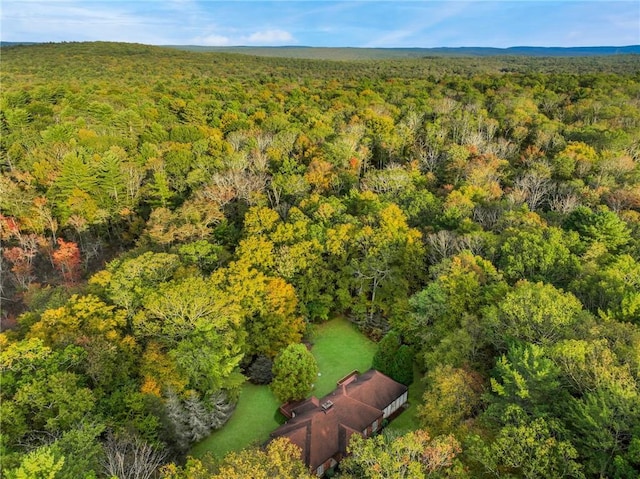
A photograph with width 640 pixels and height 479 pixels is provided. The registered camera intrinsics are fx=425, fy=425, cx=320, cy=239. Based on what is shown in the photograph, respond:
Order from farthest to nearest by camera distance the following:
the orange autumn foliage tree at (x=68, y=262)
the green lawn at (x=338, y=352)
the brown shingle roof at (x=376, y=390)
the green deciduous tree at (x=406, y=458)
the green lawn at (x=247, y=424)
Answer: the orange autumn foliage tree at (x=68, y=262), the green lawn at (x=338, y=352), the brown shingle roof at (x=376, y=390), the green lawn at (x=247, y=424), the green deciduous tree at (x=406, y=458)

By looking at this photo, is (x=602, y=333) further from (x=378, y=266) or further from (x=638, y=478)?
(x=378, y=266)

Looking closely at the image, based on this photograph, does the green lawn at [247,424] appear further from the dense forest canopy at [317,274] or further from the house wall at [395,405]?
the house wall at [395,405]

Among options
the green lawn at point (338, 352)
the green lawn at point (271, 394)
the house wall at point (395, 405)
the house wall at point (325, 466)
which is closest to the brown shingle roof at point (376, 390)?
the house wall at point (395, 405)

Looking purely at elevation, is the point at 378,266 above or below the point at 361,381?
above

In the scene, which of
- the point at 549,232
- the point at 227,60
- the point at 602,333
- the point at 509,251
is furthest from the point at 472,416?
the point at 227,60

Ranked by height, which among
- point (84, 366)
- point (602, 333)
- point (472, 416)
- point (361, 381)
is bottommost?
point (361, 381)

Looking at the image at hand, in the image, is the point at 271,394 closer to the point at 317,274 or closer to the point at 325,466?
the point at 325,466
